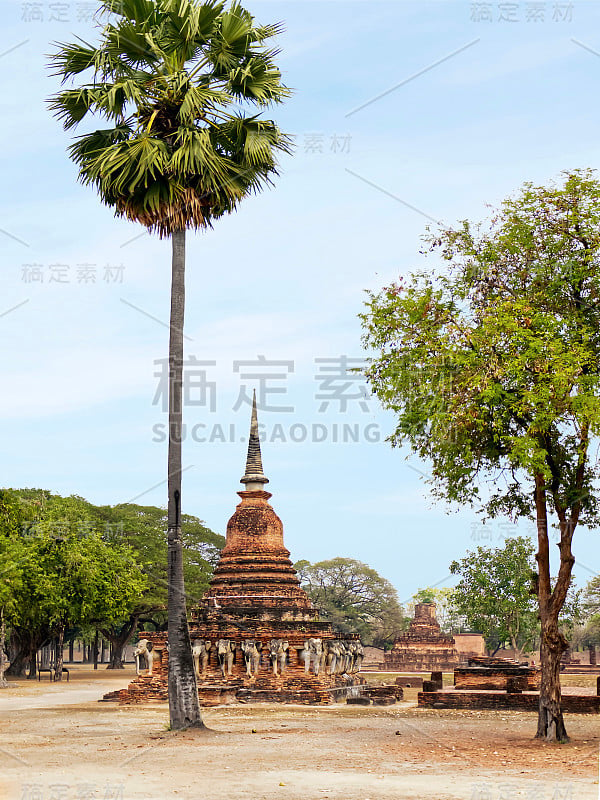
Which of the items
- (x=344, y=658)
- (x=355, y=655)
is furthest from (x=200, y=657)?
(x=355, y=655)

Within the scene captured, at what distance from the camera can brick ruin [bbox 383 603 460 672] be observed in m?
60.0

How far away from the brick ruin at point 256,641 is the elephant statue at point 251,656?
1.2 inches

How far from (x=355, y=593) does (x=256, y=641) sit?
44.6m

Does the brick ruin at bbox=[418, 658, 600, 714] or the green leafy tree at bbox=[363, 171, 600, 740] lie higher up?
the green leafy tree at bbox=[363, 171, 600, 740]

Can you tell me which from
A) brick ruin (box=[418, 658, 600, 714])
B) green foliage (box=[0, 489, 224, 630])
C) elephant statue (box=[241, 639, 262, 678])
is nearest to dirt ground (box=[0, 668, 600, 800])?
brick ruin (box=[418, 658, 600, 714])

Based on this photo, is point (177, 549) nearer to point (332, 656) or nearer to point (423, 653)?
point (332, 656)

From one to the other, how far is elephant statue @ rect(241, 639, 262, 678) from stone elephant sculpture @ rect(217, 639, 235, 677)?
450 mm

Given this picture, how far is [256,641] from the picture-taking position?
27922 mm

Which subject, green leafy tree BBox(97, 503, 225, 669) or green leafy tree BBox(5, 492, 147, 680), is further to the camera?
green leafy tree BBox(97, 503, 225, 669)

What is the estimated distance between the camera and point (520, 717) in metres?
21.6

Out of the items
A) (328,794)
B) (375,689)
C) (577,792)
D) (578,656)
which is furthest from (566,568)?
(578,656)

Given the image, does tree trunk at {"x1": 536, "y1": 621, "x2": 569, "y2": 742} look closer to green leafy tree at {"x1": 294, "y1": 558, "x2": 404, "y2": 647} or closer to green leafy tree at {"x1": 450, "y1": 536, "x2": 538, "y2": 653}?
green leafy tree at {"x1": 450, "y1": 536, "x2": 538, "y2": 653}

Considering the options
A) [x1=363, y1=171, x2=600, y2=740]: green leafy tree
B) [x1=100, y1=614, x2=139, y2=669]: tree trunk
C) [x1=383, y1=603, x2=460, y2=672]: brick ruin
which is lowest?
[x1=383, y1=603, x2=460, y2=672]: brick ruin

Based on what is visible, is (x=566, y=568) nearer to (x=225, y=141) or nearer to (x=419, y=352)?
(x=419, y=352)
